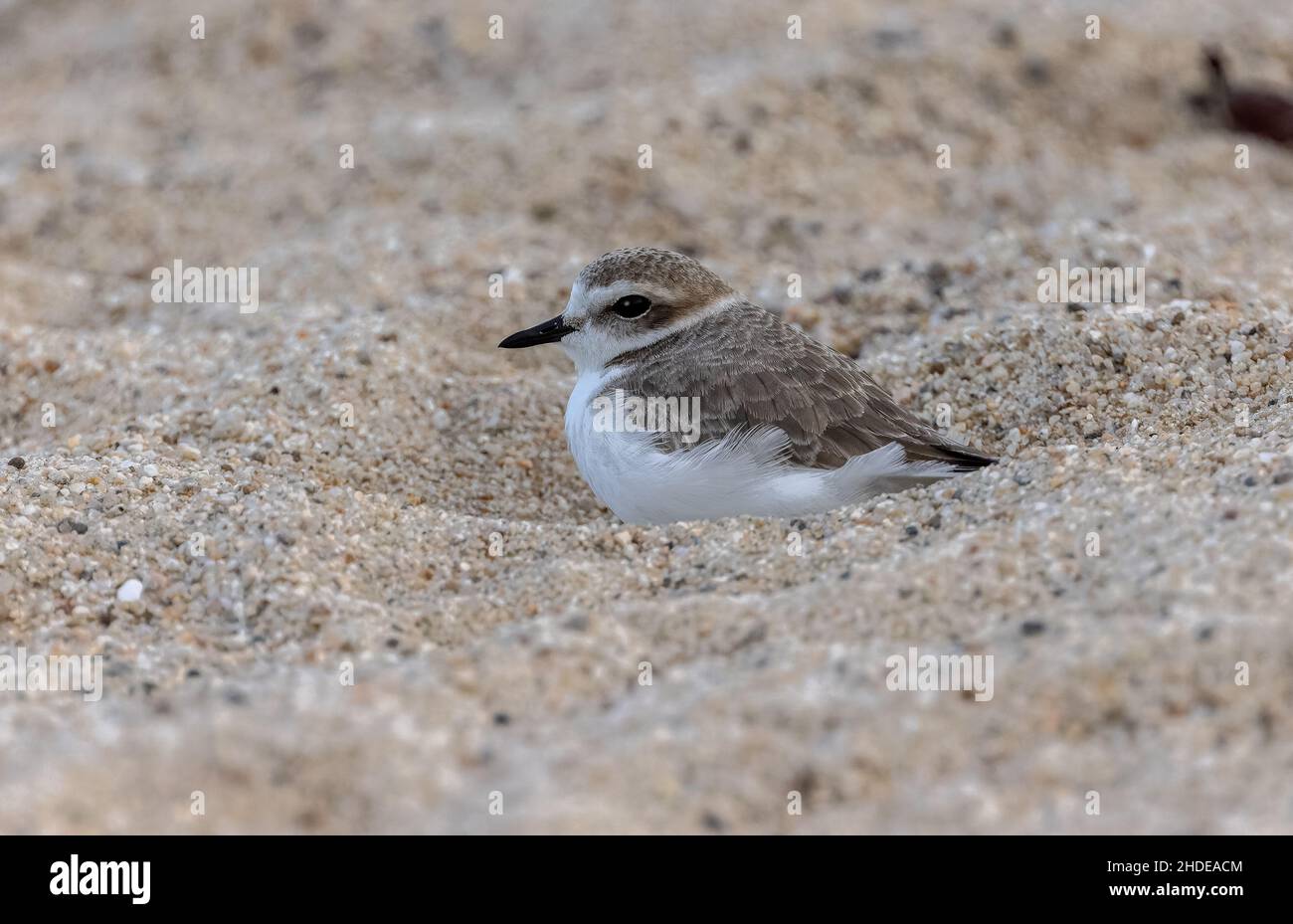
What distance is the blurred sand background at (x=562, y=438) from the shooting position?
3.14 metres

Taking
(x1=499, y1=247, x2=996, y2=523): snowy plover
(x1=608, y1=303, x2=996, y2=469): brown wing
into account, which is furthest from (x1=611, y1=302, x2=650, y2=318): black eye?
(x1=608, y1=303, x2=996, y2=469): brown wing

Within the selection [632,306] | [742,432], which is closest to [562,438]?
[632,306]

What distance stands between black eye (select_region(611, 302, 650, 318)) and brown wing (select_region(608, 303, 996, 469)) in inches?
7.8

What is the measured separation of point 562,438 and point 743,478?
4.18 feet

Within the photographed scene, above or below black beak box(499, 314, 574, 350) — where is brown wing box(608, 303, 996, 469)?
below

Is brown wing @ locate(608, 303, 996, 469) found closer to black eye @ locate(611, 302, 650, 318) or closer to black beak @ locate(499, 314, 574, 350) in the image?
black eye @ locate(611, 302, 650, 318)

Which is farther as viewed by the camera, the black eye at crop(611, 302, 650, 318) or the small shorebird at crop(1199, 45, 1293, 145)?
the small shorebird at crop(1199, 45, 1293, 145)

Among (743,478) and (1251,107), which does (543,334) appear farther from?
(1251,107)

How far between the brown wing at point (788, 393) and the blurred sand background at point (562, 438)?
31 centimetres

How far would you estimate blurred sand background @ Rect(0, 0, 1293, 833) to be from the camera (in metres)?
3.14

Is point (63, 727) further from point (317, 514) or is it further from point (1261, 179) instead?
point (1261, 179)

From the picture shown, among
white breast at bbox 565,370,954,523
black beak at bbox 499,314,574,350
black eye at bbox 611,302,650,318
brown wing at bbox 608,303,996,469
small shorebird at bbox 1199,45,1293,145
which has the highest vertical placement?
small shorebird at bbox 1199,45,1293,145

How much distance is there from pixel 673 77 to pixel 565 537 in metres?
4.76

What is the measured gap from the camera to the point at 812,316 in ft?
20.7
